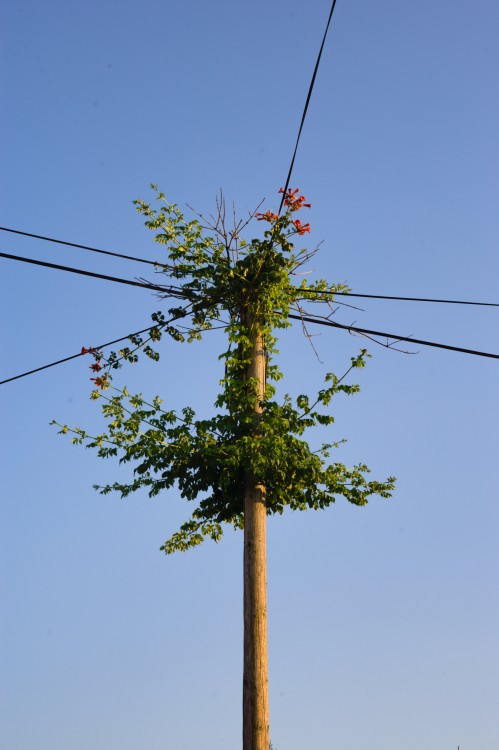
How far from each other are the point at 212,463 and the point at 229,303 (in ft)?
7.53

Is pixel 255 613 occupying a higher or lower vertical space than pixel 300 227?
lower

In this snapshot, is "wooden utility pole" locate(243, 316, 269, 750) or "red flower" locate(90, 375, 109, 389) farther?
"red flower" locate(90, 375, 109, 389)

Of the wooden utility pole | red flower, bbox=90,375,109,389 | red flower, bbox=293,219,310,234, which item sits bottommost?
the wooden utility pole

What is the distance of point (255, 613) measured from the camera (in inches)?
349

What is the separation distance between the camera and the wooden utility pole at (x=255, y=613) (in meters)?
8.52

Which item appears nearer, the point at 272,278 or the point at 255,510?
the point at 255,510

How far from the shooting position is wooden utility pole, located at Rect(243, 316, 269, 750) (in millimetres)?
8516

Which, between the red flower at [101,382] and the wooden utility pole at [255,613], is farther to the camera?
the red flower at [101,382]

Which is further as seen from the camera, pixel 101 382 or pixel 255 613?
pixel 101 382

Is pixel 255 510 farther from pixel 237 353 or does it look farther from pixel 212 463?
pixel 237 353

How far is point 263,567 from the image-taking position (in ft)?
30.0

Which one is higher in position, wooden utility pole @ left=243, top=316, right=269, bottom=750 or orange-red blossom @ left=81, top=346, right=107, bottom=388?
orange-red blossom @ left=81, top=346, right=107, bottom=388

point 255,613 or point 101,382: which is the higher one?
point 101,382

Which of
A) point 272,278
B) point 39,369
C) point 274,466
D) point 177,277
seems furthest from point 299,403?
point 39,369
